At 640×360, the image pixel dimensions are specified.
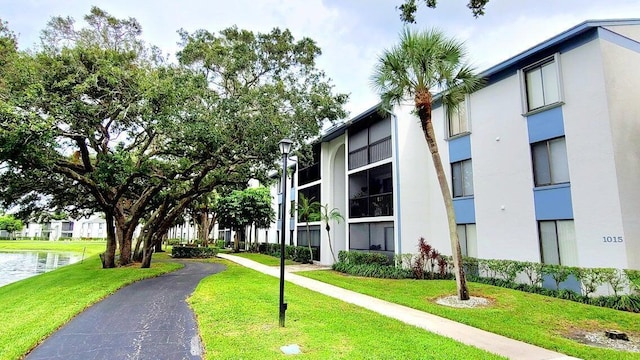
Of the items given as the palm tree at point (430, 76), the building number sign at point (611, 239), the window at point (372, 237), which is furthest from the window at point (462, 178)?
the building number sign at point (611, 239)

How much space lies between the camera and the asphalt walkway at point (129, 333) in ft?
20.9

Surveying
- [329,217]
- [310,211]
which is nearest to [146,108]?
[329,217]

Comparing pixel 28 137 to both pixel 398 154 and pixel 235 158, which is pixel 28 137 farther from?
pixel 398 154

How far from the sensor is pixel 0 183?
55.0 ft

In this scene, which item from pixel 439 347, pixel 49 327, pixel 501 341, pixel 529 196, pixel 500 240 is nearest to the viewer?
pixel 439 347

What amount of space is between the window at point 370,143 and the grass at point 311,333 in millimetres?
10223

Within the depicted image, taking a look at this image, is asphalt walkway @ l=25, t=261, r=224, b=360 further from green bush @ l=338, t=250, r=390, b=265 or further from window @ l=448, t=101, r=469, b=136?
window @ l=448, t=101, r=469, b=136

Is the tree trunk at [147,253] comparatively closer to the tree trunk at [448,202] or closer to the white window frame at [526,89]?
the tree trunk at [448,202]

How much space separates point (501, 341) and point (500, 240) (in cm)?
730

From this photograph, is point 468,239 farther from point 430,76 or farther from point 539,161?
point 430,76

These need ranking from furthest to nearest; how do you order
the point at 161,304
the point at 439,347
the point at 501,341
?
1. the point at 161,304
2. the point at 501,341
3. the point at 439,347

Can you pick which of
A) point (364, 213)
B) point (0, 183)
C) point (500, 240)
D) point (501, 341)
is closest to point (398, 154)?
point (364, 213)

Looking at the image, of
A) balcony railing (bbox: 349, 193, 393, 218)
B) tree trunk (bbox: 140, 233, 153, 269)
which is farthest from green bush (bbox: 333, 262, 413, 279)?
tree trunk (bbox: 140, 233, 153, 269)

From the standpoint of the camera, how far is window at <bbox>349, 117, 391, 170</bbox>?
1903 cm
